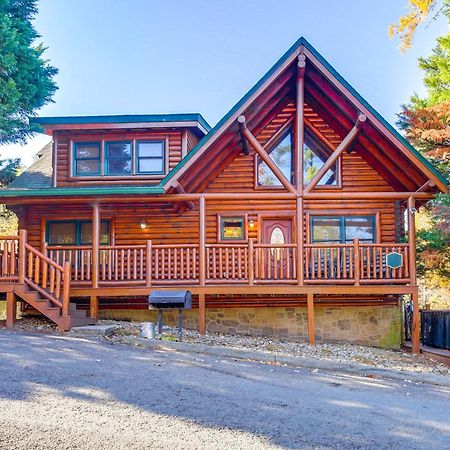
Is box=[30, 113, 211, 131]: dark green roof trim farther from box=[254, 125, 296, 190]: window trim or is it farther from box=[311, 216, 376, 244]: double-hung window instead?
box=[311, 216, 376, 244]: double-hung window

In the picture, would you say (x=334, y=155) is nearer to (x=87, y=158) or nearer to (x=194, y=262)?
(x=194, y=262)

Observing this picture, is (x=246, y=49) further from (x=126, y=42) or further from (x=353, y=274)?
(x=353, y=274)

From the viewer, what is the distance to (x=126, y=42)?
4153cm

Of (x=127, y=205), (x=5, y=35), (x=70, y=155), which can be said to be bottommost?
(x=127, y=205)

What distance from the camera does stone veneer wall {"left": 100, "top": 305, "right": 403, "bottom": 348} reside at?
1542 cm

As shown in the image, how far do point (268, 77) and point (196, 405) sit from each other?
9.39 m

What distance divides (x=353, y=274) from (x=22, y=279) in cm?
824

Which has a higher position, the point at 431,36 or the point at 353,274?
the point at 431,36

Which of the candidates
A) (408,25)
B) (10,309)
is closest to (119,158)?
(10,309)

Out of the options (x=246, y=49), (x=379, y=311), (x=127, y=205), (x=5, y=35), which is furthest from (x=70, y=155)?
(x=246, y=49)

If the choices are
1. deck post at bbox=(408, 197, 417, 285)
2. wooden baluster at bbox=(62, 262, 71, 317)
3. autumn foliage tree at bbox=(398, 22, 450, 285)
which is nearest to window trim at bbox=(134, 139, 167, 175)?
wooden baluster at bbox=(62, 262, 71, 317)

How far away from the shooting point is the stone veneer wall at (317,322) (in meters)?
15.4

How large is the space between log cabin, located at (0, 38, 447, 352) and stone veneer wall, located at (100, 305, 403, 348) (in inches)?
1.1

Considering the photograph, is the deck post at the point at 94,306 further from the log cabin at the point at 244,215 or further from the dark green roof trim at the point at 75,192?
the dark green roof trim at the point at 75,192
